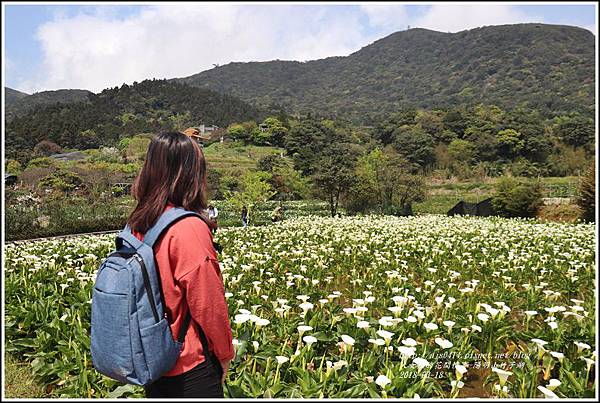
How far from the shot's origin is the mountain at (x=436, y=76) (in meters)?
92.4

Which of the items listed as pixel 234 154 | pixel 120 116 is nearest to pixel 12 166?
pixel 234 154

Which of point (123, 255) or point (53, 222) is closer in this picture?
point (123, 255)

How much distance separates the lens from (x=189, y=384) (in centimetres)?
197

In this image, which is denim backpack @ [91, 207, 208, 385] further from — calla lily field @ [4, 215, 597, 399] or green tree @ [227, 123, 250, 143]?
green tree @ [227, 123, 250, 143]

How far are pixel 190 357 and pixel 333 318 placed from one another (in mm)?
2313

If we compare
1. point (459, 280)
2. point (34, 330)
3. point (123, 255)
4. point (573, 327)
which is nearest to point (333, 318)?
point (573, 327)

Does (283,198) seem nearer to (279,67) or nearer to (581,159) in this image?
(581,159)

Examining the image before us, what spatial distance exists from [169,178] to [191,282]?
0.48 metres

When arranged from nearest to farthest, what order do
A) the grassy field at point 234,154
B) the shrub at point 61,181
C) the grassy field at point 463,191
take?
the grassy field at point 463,191 → the shrub at point 61,181 → the grassy field at point 234,154

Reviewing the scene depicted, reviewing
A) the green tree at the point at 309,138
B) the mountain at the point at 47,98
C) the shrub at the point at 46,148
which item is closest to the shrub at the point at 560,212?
the green tree at the point at 309,138

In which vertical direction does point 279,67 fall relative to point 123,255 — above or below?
above

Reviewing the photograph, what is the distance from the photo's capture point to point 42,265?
699cm

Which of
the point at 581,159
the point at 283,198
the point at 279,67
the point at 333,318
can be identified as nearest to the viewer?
the point at 333,318

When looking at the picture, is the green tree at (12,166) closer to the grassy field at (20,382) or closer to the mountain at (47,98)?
the grassy field at (20,382)
